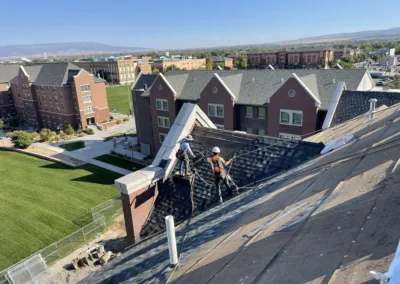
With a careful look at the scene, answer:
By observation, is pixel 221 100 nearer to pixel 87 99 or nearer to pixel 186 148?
pixel 186 148

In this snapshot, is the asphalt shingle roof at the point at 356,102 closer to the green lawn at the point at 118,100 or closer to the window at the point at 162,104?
the window at the point at 162,104

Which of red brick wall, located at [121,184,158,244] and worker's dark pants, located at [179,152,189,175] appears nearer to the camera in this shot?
red brick wall, located at [121,184,158,244]

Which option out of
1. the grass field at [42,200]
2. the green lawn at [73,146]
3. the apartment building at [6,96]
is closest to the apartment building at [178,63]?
the apartment building at [6,96]

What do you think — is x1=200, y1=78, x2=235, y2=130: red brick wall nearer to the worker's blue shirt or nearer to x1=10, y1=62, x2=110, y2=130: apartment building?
the worker's blue shirt

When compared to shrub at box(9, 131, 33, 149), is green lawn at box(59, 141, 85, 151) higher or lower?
lower

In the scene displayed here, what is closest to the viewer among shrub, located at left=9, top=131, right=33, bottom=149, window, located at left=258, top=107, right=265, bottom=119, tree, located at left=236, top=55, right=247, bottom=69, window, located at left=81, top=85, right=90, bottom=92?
window, located at left=258, top=107, right=265, bottom=119

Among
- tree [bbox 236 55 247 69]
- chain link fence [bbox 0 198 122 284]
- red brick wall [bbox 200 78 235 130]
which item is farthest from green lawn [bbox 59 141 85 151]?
tree [bbox 236 55 247 69]

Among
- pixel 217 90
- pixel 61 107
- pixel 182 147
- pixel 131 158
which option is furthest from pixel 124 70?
pixel 182 147
